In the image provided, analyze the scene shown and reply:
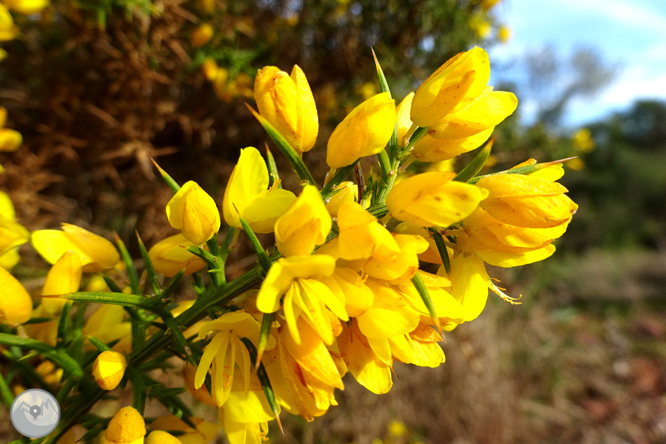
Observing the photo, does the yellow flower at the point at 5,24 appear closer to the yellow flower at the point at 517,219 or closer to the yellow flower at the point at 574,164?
the yellow flower at the point at 517,219

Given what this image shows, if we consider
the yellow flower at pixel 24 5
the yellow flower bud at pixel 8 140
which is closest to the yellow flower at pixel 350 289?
the yellow flower bud at pixel 8 140

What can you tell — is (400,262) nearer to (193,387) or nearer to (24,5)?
(193,387)

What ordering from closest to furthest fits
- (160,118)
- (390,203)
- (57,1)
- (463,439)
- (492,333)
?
1. (390,203)
2. (57,1)
3. (160,118)
4. (463,439)
5. (492,333)

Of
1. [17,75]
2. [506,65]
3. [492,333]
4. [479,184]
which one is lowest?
[492,333]

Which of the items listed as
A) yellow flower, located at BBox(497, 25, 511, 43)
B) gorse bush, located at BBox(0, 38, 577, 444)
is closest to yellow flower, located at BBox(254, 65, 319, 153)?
gorse bush, located at BBox(0, 38, 577, 444)

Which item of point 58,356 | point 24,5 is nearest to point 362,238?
point 58,356

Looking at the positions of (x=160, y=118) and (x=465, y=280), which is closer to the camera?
(x=465, y=280)

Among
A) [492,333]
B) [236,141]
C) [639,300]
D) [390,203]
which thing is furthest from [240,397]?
[639,300]

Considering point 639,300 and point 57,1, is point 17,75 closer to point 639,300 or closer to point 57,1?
point 57,1
